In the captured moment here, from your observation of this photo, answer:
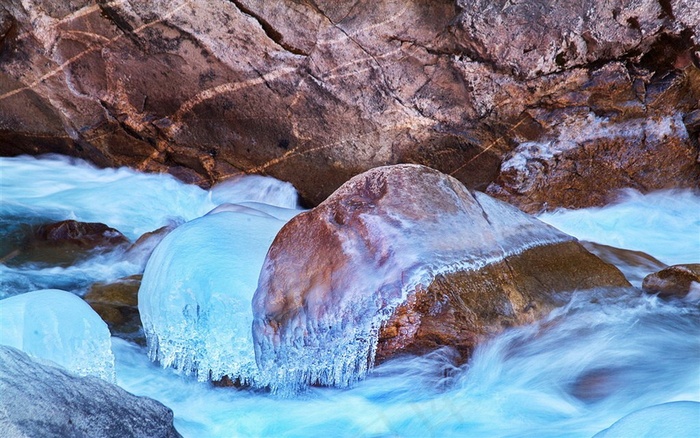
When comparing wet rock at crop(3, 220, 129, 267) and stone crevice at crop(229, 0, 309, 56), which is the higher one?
stone crevice at crop(229, 0, 309, 56)

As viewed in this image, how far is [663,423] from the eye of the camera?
2449 mm

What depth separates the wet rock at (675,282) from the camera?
13.8ft

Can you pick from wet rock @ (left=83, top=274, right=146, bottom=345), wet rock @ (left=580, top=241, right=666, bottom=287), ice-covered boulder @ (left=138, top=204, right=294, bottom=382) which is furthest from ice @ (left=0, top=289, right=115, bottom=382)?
wet rock @ (left=580, top=241, right=666, bottom=287)

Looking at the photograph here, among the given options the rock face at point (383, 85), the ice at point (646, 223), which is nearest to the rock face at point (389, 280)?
the ice at point (646, 223)

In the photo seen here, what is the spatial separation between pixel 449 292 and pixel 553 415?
0.80 meters

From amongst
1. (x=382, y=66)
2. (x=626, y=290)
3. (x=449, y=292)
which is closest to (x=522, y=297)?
(x=449, y=292)

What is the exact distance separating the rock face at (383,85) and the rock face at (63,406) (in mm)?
3384

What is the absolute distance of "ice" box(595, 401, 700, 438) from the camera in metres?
2.40

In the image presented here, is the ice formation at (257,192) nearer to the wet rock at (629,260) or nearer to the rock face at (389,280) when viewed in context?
the rock face at (389,280)

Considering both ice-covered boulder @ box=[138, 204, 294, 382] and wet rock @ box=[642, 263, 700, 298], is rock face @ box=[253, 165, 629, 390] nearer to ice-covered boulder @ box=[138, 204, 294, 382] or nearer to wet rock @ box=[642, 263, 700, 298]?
ice-covered boulder @ box=[138, 204, 294, 382]

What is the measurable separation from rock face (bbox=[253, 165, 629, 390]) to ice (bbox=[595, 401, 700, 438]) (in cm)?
114

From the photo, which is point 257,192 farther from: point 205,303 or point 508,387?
point 508,387

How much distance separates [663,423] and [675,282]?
2032mm

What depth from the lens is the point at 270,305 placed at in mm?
3814
